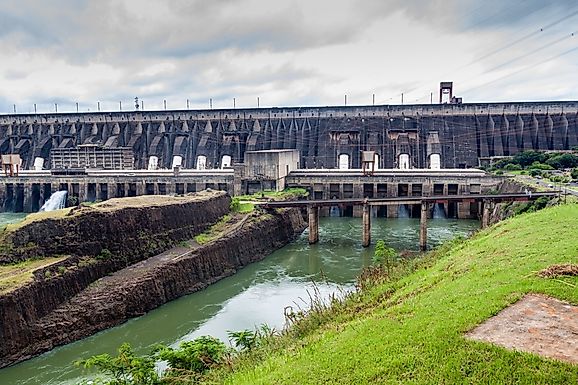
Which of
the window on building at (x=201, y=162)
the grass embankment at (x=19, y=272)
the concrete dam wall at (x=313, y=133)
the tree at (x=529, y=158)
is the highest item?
the concrete dam wall at (x=313, y=133)

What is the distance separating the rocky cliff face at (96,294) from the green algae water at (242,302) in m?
0.37

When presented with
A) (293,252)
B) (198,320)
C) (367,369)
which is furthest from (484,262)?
(293,252)

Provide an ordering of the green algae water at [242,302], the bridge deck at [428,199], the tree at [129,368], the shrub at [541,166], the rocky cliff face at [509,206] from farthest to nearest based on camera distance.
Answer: the shrub at [541,166]
the bridge deck at [428,199]
the rocky cliff face at [509,206]
the green algae water at [242,302]
the tree at [129,368]

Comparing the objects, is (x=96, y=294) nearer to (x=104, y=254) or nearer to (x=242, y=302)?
(x=104, y=254)

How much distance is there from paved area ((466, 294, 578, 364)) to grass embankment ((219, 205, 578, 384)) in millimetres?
202

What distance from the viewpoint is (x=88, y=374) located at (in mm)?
13805

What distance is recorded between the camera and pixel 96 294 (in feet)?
56.5

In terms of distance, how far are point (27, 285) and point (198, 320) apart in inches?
224

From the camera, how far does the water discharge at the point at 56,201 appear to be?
41594 mm

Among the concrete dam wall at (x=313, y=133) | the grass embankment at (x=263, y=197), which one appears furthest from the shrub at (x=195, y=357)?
the concrete dam wall at (x=313, y=133)

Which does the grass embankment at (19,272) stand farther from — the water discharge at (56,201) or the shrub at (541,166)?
the shrub at (541,166)

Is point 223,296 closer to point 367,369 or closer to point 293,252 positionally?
point 293,252

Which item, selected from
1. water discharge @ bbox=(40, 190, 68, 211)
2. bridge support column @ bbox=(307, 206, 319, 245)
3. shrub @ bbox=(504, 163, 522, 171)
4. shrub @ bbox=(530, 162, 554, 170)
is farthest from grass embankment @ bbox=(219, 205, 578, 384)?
water discharge @ bbox=(40, 190, 68, 211)

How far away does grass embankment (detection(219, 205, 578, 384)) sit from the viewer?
6.63 meters
